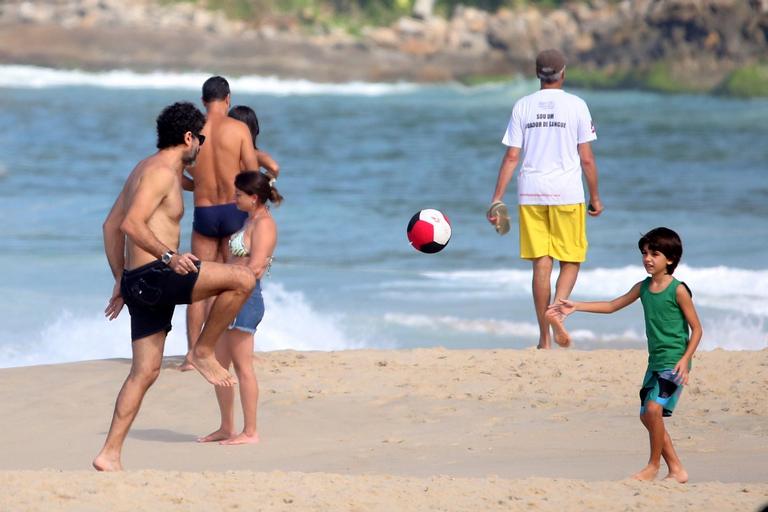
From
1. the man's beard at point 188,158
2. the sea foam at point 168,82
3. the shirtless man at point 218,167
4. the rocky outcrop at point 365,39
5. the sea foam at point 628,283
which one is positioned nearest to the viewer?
the man's beard at point 188,158

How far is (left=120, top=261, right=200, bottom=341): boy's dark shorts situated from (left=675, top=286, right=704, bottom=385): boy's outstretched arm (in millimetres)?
2013

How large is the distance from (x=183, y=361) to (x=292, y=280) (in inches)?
194

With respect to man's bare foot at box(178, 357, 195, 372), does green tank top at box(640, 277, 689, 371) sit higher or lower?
higher

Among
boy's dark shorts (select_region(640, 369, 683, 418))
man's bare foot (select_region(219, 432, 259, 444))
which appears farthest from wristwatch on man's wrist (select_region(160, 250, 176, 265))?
boy's dark shorts (select_region(640, 369, 683, 418))

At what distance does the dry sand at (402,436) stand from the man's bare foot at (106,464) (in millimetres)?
237

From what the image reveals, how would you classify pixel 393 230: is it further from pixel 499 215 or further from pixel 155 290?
pixel 155 290

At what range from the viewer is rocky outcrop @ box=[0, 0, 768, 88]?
59062 millimetres

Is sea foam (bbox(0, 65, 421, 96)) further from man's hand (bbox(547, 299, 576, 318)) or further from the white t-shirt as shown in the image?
man's hand (bbox(547, 299, 576, 318))

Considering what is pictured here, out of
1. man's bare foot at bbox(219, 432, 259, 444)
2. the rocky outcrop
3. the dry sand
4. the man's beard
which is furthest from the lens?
the rocky outcrop

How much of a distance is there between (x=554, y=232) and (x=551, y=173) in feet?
1.22

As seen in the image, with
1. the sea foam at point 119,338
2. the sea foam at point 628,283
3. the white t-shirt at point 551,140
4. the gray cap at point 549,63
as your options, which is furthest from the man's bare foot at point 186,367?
the sea foam at point 628,283

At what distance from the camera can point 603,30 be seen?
2452 inches

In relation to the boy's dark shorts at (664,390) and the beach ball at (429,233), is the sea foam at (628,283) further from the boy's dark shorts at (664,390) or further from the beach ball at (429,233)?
the boy's dark shorts at (664,390)

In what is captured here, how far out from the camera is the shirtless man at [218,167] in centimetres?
820
